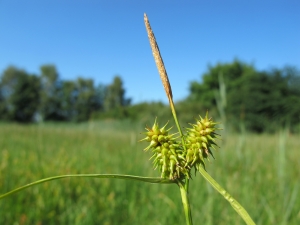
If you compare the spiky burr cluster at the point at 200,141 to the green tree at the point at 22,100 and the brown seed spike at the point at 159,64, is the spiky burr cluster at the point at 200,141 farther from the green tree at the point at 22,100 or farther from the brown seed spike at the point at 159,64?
the green tree at the point at 22,100

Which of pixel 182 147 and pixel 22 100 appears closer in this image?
pixel 182 147

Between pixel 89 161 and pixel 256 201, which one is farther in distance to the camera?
pixel 89 161

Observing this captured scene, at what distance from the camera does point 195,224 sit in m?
1.61

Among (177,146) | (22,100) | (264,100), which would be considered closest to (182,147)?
(177,146)

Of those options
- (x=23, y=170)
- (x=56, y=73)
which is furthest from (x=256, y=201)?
(x=56, y=73)

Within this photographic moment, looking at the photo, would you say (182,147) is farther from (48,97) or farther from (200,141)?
(48,97)

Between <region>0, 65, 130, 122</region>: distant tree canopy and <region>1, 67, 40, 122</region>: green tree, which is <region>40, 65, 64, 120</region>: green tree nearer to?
<region>0, 65, 130, 122</region>: distant tree canopy

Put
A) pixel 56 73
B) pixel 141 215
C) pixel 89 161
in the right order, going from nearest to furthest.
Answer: pixel 141 215 → pixel 89 161 → pixel 56 73

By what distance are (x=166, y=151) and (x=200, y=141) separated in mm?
24

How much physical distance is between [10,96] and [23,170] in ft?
103

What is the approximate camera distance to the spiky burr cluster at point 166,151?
0.20 meters

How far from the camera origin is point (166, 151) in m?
0.21

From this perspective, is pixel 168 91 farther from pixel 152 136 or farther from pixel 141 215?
pixel 141 215

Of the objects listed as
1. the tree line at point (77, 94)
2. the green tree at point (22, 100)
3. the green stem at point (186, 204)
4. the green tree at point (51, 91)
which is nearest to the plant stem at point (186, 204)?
the green stem at point (186, 204)
